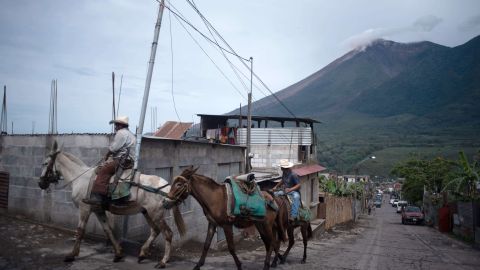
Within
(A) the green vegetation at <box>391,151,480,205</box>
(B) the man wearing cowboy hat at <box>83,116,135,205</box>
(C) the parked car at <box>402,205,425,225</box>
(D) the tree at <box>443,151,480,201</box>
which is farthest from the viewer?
(A) the green vegetation at <box>391,151,480,205</box>

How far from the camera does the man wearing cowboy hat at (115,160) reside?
23.9 feet

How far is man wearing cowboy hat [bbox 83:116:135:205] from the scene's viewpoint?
727cm

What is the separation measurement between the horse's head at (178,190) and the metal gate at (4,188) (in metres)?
6.59

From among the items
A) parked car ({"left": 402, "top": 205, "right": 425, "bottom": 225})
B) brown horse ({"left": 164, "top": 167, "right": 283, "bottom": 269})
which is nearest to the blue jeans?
brown horse ({"left": 164, "top": 167, "right": 283, "bottom": 269})

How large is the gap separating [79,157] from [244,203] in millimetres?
4456

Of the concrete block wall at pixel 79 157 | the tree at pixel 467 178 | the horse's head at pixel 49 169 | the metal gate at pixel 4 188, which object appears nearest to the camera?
the horse's head at pixel 49 169

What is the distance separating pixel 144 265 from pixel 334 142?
149753mm

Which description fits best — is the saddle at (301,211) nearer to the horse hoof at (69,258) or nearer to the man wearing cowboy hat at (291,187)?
the man wearing cowboy hat at (291,187)

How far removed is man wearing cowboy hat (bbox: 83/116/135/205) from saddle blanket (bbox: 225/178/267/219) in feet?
7.30

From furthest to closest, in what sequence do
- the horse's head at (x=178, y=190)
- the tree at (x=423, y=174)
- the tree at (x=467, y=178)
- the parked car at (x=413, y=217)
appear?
the tree at (x=423, y=174), the parked car at (x=413, y=217), the tree at (x=467, y=178), the horse's head at (x=178, y=190)

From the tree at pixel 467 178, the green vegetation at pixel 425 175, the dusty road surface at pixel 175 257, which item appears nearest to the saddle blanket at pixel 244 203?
the dusty road surface at pixel 175 257

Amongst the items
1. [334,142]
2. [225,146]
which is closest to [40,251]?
[225,146]

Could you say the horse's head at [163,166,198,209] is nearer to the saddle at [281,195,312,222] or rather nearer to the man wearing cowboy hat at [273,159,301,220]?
the man wearing cowboy hat at [273,159,301,220]

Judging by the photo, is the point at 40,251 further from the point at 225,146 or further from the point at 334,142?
the point at 334,142
